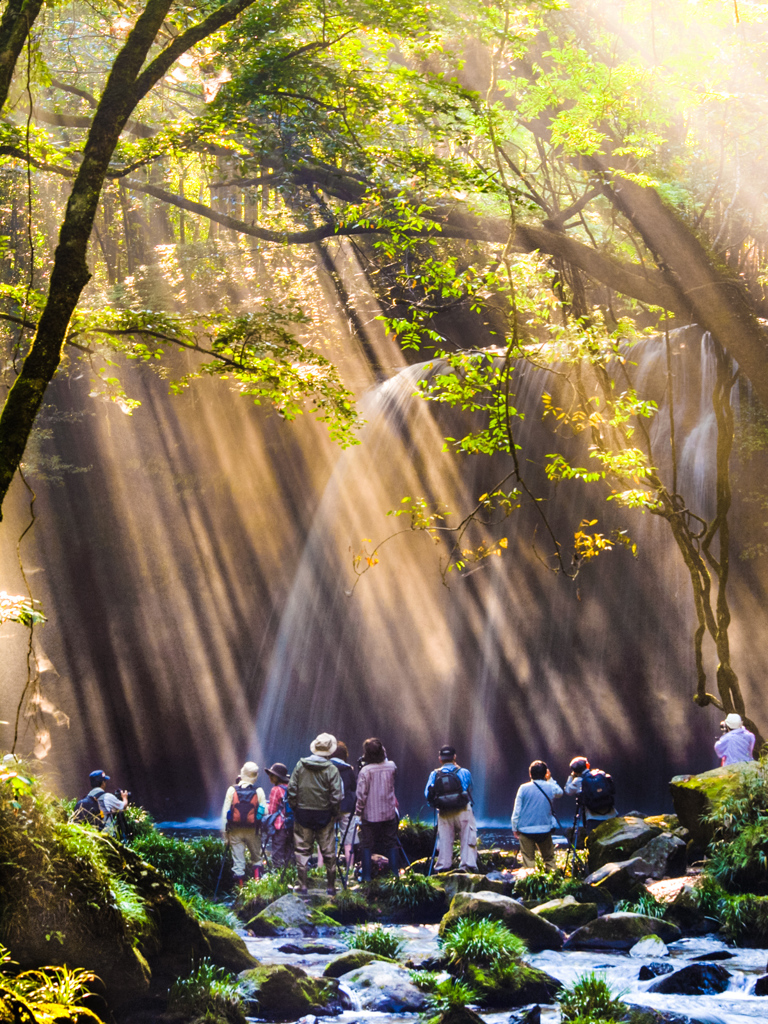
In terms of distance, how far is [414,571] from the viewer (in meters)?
19.5

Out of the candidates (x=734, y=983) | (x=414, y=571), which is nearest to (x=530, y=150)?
(x=414, y=571)

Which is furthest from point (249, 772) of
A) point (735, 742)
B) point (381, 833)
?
point (735, 742)

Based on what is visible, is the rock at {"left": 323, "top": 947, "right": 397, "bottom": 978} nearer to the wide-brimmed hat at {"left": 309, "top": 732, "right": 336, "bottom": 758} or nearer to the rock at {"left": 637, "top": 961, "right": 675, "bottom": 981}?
the rock at {"left": 637, "top": 961, "right": 675, "bottom": 981}

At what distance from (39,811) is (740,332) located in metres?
6.84

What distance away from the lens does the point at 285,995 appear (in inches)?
231

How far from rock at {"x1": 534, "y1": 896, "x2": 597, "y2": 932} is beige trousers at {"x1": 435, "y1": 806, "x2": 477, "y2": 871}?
1.24 meters

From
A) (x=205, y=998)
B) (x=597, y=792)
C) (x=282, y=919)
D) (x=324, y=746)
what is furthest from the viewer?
(x=597, y=792)

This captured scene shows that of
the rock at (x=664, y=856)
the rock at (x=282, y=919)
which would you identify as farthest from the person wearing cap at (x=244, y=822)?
the rock at (x=664, y=856)

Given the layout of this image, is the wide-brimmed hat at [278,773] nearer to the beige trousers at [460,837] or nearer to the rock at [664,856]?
the beige trousers at [460,837]

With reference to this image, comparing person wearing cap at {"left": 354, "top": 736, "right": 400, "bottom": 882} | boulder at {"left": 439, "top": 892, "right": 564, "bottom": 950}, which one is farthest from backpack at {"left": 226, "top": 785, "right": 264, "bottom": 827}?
boulder at {"left": 439, "top": 892, "right": 564, "bottom": 950}

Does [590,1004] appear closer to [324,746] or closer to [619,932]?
[619,932]

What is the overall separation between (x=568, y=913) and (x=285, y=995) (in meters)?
3.31

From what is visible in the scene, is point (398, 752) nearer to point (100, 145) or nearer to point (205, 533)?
point (205, 533)

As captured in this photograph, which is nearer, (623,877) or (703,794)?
(623,877)
